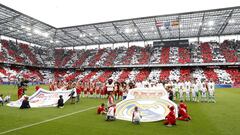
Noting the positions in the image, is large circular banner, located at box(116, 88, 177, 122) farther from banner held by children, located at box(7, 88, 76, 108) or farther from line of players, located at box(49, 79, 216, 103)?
banner held by children, located at box(7, 88, 76, 108)

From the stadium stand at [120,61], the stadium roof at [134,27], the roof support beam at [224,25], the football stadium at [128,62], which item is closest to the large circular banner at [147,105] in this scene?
the football stadium at [128,62]

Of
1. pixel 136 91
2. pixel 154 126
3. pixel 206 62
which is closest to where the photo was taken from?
pixel 154 126

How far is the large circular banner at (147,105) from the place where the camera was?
10.2 meters

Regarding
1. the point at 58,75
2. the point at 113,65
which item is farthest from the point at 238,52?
the point at 58,75

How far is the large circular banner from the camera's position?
33.5 ft

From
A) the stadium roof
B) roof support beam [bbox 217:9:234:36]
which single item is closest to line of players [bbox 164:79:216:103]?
the stadium roof

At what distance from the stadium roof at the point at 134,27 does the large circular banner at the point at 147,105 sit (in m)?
24.9

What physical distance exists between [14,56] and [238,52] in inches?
2296

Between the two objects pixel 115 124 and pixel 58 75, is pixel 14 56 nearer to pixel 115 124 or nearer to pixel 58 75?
pixel 58 75

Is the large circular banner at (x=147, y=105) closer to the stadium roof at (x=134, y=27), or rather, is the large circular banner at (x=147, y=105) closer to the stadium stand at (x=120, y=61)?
the stadium stand at (x=120, y=61)

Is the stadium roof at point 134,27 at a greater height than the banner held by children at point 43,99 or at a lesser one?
greater

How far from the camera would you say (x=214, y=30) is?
44.8 metres

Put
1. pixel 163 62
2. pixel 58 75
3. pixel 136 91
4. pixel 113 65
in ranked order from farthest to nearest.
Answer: pixel 58 75 < pixel 113 65 < pixel 163 62 < pixel 136 91

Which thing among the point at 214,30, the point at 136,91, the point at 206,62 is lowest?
the point at 136,91
